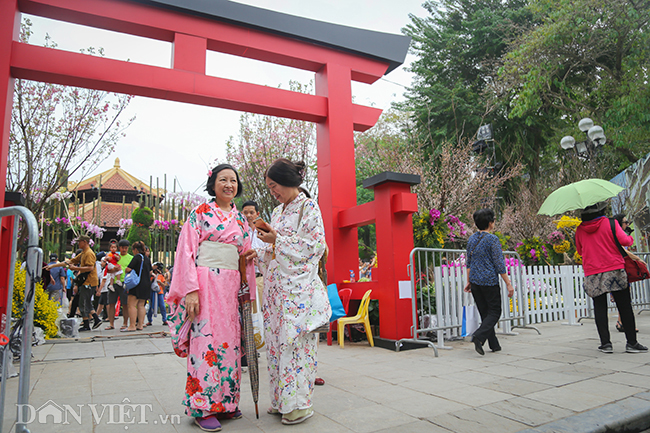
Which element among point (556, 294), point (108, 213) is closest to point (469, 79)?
point (556, 294)

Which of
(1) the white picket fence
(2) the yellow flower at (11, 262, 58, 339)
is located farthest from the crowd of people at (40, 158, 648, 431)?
(1) the white picket fence

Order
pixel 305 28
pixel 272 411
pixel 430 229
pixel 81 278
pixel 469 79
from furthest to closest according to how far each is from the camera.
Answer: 1. pixel 469 79
2. pixel 81 278
3. pixel 430 229
4. pixel 305 28
5. pixel 272 411

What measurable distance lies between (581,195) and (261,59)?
15.4 feet

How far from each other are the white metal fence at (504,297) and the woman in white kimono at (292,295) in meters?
2.44

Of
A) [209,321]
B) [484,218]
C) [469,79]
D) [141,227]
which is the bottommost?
[209,321]

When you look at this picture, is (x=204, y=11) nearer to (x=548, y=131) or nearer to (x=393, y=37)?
(x=393, y=37)

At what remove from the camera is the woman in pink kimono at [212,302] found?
8.46ft

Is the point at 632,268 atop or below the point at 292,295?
atop

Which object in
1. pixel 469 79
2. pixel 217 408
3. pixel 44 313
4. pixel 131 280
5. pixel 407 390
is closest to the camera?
pixel 217 408

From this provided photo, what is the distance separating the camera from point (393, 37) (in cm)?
711

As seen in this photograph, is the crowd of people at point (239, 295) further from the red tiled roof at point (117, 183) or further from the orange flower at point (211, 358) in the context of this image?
the red tiled roof at point (117, 183)

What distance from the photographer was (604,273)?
14.8 ft

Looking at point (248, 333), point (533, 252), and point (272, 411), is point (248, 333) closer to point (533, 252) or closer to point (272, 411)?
point (272, 411)

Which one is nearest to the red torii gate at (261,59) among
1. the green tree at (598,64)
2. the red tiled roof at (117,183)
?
the green tree at (598,64)
